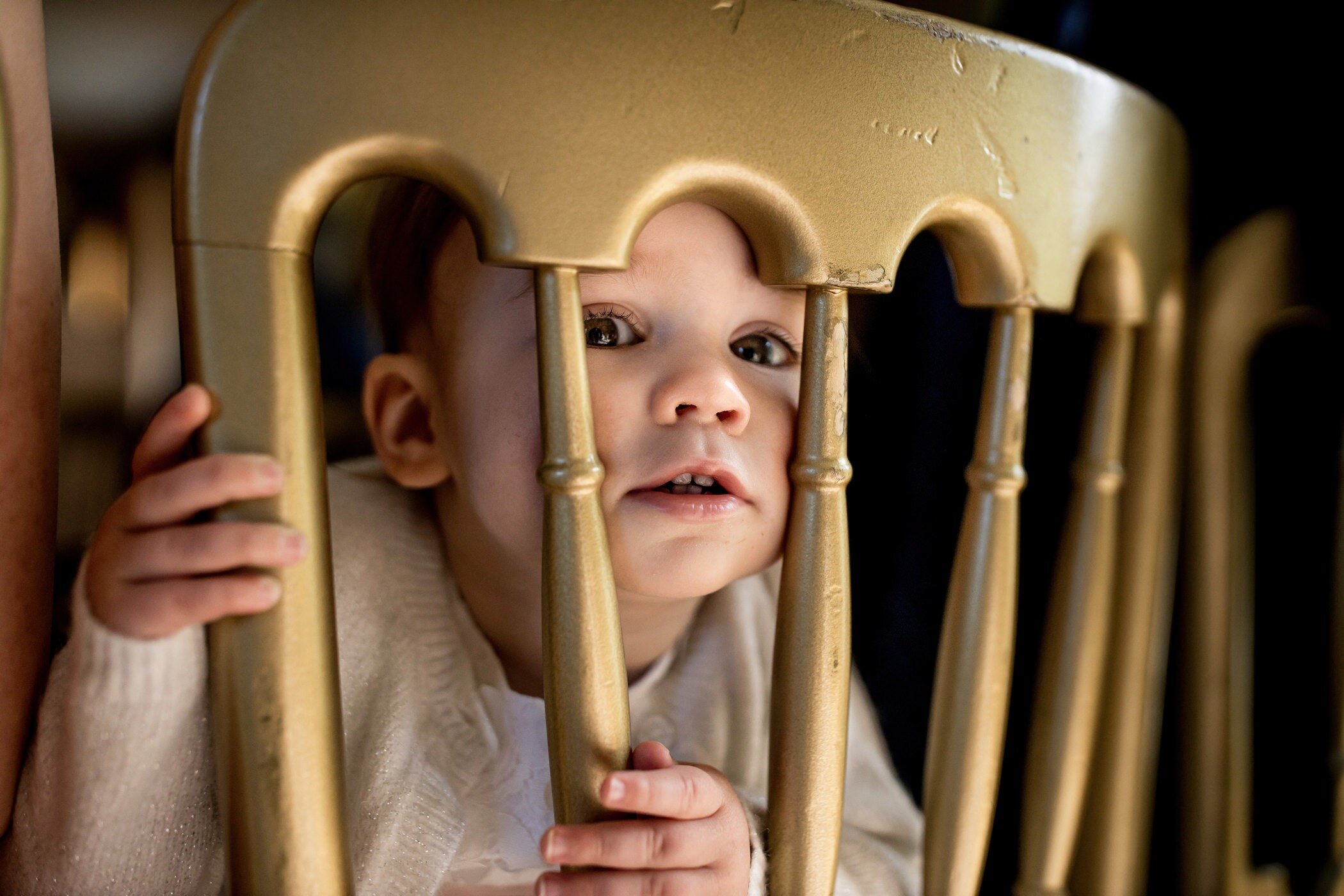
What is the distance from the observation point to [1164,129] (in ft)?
1.87

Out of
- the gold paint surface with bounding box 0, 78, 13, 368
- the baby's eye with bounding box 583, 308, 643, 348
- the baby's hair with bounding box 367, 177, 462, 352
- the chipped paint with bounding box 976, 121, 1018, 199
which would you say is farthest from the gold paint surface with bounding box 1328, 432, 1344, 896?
the gold paint surface with bounding box 0, 78, 13, 368

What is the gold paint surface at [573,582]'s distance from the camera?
1.31 feet

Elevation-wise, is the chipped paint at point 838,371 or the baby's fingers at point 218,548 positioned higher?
the chipped paint at point 838,371

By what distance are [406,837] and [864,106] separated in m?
0.45

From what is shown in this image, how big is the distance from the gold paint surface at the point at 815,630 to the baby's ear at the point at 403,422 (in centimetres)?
30

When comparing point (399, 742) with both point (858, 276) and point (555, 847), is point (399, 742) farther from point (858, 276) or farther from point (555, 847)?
point (858, 276)

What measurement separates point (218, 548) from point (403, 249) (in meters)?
0.31

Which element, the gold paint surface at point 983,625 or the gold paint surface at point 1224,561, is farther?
the gold paint surface at point 1224,561

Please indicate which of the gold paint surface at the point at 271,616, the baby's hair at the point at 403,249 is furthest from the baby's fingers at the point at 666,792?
the baby's hair at the point at 403,249

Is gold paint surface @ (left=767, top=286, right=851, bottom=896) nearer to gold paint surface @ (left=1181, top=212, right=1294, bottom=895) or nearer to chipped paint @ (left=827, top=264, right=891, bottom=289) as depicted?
chipped paint @ (left=827, top=264, right=891, bottom=289)

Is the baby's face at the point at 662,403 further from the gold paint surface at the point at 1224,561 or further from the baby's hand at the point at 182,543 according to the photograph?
the gold paint surface at the point at 1224,561

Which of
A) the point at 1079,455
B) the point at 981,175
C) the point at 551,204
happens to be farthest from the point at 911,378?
the point at 551,204

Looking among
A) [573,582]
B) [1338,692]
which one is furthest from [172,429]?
[1338,692]

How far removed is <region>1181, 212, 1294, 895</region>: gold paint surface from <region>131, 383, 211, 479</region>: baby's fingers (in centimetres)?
59
